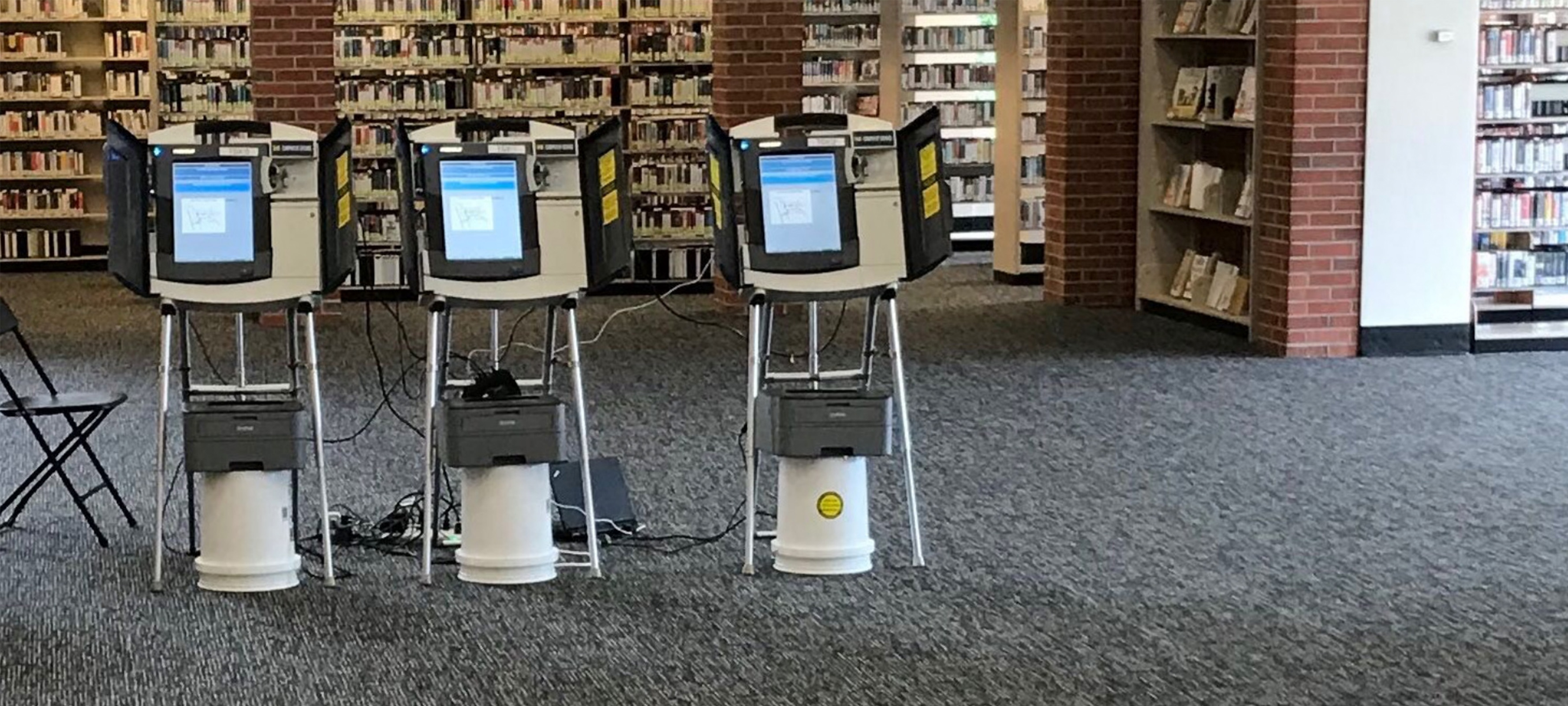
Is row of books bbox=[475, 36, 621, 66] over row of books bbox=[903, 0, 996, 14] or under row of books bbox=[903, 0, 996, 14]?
under

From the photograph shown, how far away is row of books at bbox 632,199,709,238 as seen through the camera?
49.6 ft

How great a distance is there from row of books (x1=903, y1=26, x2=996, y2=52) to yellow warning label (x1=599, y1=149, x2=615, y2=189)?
1028 cm

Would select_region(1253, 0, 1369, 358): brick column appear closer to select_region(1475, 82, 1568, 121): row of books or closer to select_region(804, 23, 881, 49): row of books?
select_region(1475, 82, 1568, 121): row of books

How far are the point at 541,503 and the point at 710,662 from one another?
3.41 ft

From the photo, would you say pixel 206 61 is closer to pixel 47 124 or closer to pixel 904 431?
pixel 47 124

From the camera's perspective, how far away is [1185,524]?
23.9 feet

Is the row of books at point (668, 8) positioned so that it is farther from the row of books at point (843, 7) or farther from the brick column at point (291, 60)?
Answer: the brick column at point (291, 60)

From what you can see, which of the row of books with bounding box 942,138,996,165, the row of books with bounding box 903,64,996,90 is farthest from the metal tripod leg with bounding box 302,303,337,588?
the row of books with bounding box 942,138,996,165

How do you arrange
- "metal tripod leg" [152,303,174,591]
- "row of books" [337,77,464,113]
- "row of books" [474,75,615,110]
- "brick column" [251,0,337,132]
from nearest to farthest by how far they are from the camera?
"metal tripod leg" [152,303,174,591]
"brick column" [251,0,337,132]
"row of books" [337,77,464,113]
"row of books" [474,75,615,110]

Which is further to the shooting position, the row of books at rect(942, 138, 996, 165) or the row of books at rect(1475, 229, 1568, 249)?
the row of books at rect(942, 138, 996, 165)

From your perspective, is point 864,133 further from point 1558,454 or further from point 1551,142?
point 1551,142

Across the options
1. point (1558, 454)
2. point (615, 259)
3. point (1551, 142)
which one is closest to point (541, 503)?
point (615, 259)

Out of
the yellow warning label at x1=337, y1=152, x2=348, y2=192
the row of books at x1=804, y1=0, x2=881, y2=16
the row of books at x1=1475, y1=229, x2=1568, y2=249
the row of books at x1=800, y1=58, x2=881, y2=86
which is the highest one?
the row of books at x1=804, y1=0, x2=881, y2=16

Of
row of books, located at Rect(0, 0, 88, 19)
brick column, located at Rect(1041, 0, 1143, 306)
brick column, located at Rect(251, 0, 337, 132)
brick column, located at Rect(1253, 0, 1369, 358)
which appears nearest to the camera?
brick column, located at Rect(1253, 0, 1369, 358)
